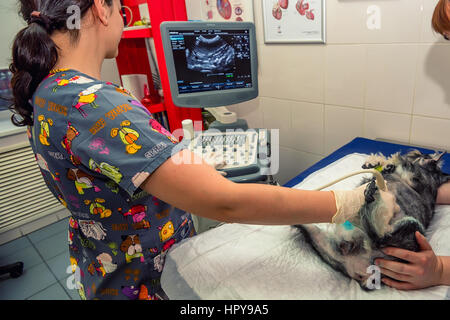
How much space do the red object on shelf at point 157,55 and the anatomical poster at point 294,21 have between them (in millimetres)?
588

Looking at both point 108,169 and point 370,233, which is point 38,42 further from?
point 370,233

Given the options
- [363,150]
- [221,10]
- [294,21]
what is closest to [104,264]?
[363,150]

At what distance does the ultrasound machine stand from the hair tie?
0.72 m

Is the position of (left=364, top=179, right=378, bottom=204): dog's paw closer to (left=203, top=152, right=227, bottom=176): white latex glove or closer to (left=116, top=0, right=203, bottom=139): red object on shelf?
(left=203, top=152, right=227, bottom=176): white latex glove

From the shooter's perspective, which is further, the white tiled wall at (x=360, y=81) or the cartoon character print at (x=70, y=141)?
the white tiled wall at (x=360, y=81)

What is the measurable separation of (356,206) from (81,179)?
0.62 m

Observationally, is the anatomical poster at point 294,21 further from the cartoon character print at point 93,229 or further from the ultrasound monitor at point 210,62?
the cartoon character print at point 93,229

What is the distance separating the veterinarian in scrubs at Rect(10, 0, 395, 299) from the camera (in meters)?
0.55

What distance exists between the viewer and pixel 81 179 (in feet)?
2.20

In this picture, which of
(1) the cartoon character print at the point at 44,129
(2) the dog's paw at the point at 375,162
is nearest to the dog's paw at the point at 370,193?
(2) the dog's paw at the point at 375,162

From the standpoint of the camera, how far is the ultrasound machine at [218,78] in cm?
135
